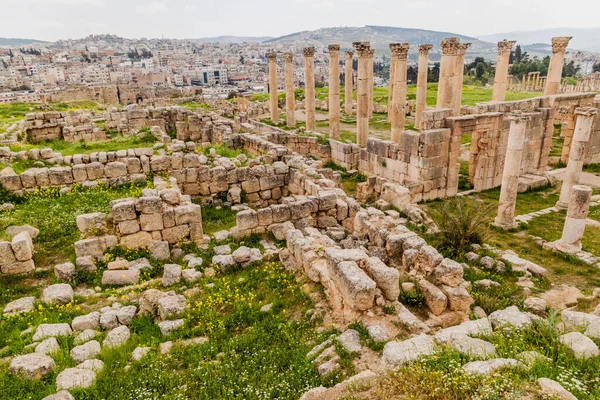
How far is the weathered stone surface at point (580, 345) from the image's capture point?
5.14 metres

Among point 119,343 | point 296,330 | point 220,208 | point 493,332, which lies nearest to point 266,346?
point 296,330

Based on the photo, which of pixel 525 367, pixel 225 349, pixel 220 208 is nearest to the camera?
pixel 525 367

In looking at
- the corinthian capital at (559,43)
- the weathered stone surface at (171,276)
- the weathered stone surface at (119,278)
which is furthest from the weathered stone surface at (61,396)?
the corinthian capital at (559,43)

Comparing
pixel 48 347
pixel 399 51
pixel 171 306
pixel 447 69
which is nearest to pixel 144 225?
pixel 171 306

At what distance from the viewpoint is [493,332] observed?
6.02 metres

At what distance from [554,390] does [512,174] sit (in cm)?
1211

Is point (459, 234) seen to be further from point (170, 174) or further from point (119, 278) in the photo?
point (170, 174)

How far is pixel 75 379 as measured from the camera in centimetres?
583

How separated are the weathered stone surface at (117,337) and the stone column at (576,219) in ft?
40.2

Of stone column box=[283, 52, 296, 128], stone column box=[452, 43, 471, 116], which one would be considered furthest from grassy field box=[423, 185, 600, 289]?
stone column box=[283, 52, 296, 128]

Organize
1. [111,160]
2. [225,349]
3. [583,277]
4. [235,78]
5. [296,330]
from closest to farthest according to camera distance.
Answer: [225,349], [296,330], [583,277], [111,160], [235,78]

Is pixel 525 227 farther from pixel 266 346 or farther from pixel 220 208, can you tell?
pixel 266 346

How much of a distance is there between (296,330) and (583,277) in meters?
8.66

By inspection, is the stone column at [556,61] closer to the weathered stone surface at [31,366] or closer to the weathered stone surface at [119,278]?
the weathered stone surface at [119,278]
